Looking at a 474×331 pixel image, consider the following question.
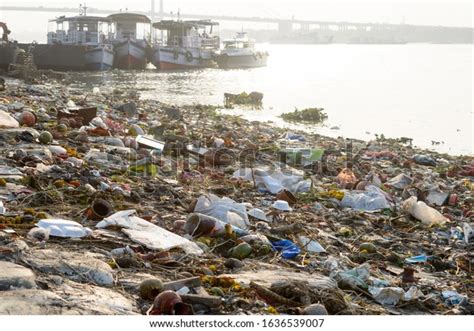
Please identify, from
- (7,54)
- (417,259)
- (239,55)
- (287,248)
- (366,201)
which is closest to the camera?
(287,248)

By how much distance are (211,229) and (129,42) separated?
31.2 metres

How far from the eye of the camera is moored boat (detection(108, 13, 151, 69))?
33844mm

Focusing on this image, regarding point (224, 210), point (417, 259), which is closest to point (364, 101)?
point (417, 259)

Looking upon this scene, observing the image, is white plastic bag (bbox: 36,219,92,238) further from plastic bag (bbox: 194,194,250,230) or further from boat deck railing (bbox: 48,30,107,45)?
boat deck railing (bbox: 48,30,107,45)

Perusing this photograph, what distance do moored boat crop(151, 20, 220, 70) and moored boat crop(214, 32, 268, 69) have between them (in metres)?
1.06

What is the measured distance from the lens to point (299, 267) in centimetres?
380

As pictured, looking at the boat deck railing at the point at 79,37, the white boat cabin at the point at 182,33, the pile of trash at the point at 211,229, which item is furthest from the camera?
the white boat cabin at the point at 182,33

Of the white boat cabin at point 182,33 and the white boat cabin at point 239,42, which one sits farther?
the white boat cabin at point 239,42

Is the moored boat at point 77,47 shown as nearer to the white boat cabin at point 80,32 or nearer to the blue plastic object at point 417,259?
the white boat cabin at point 80,32

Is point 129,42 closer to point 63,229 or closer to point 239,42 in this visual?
point 239,42

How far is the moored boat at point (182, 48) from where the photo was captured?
115ft

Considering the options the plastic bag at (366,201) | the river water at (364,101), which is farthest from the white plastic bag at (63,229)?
the river water at (364,101)

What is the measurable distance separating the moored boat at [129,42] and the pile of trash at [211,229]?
26785mm

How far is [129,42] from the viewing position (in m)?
33.8
